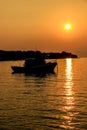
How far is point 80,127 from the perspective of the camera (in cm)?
2678

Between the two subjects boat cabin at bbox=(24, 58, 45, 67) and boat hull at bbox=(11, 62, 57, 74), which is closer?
Result: boat cabin at bbox=(24, 58, 45, 67)

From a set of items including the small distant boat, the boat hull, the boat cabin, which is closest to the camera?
the boat cabin

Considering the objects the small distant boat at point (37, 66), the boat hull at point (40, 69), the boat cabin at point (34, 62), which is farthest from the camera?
the boat hull at point (40, 69)

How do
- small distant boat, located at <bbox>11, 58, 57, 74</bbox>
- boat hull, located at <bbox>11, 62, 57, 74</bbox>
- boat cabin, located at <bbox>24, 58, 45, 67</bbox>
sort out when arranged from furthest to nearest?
boat hull, located at <bbox>11, 62, 57, 74</bbox>
small distant boat, located at <bbox>11, 58, 57, 74</bbox>
boat cabin, located at <bbox>24, 58, 45, 67</bbox>

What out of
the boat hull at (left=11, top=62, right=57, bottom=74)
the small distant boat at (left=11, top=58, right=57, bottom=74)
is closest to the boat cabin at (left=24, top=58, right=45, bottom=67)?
the small distant boat at (left=11, top=58, right=57, bottom=74)

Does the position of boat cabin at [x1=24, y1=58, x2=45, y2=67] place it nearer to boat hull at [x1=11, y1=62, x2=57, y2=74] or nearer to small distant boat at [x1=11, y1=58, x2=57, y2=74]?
small distant boat at [x1=11, y1=58, x2=57, y2=74]

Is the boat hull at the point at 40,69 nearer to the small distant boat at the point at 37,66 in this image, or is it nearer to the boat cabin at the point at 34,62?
the small distant boat at the point at 37,66

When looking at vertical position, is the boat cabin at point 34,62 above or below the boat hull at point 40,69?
above

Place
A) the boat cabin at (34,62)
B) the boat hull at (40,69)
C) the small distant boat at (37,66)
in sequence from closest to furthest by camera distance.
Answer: the boat cabin at (34,62) < the small distant boat at (37,66) < the boat hull at (40,69)

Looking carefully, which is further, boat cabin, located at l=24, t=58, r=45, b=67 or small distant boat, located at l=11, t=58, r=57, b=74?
small distant boat, located at l=11, t=58, r=57, b=74

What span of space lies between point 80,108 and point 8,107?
7.35 m

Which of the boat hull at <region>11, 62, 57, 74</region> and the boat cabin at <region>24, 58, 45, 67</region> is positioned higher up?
the boat cabin at <region>24, 58, 45, 67</region>

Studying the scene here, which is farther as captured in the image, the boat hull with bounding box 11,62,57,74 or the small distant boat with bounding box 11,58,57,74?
the boat hull with bounding box 11,62,57,74

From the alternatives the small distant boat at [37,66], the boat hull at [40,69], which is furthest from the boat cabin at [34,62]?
the boat hull at [40,69]
